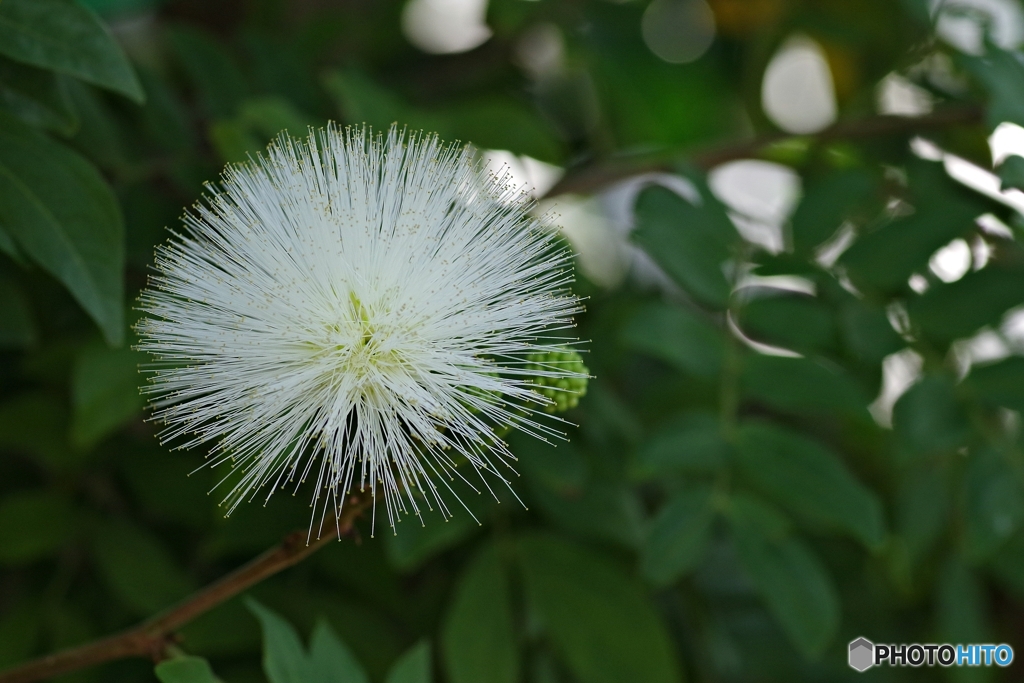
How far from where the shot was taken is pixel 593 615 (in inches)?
40.5

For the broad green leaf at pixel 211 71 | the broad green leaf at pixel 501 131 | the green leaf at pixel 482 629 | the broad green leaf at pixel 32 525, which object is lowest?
the green leaf at pixel 482 629

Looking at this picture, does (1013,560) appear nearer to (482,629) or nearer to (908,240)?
(908,240)

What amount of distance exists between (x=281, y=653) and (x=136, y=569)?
1.15 feet

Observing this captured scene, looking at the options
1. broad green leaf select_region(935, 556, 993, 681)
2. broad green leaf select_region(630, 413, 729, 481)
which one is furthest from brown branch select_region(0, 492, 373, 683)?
broad green leaf select_region(935, 556, 993, 681)

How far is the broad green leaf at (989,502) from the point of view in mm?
1002

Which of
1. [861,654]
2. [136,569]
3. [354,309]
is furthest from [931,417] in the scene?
[136,569]

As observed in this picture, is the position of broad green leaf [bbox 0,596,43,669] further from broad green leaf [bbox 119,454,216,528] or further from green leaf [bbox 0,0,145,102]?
green leaf [bbox 0,0,145,102]

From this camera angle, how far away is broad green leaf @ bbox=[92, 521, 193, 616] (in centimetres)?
98

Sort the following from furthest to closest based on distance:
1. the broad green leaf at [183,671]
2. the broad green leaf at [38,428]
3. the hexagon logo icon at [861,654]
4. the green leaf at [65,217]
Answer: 1. the hexagon logo icon at [861,654]
2. the broad green leaf at [38,428]
3. the green leaf at [65,217]
4. the broad green leaf at [183,671]

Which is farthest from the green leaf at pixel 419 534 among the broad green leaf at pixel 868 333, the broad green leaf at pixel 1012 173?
the broad green leaf at pixel 1012 173

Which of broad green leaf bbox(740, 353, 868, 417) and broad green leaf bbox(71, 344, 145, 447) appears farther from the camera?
broad green leaf bbox(740, 353, 868, 417)

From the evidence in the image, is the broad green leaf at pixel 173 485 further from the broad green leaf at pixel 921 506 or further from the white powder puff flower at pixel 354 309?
the broad green leaf at pixel 921 506

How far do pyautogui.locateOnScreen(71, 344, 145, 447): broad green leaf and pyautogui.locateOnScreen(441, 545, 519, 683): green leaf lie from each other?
42 cm

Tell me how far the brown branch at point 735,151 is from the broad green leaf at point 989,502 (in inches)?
18.1
